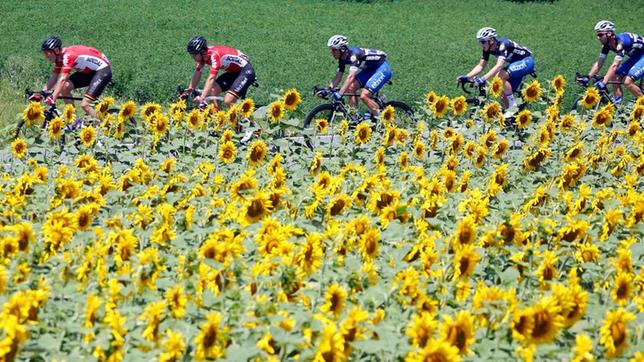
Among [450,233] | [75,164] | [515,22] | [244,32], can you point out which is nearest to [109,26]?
[244,32]

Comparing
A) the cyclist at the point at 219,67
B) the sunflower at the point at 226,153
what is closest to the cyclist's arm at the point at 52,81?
the cyclist at the point at 219,67

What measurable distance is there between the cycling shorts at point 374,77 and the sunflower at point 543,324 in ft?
30.9

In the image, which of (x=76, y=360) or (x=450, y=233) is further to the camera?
(x=450, y=233)

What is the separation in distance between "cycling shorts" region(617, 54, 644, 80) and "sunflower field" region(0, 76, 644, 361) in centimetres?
818

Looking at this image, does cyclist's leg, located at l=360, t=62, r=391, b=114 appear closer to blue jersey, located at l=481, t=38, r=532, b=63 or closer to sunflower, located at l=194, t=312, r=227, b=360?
blue jersey, located at l=481, t=38, r=532, b=63

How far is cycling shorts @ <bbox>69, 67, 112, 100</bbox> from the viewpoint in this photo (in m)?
12.2

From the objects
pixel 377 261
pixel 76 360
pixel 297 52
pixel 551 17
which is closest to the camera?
pixel 76 360

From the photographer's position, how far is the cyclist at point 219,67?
40.0ft

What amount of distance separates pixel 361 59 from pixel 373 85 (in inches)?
17.4

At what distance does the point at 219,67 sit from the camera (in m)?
12.5

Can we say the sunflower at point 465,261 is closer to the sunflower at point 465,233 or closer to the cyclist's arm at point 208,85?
the sunflower at point 465,233

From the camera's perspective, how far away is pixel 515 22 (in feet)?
129

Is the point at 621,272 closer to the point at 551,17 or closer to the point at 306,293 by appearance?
the point at 306,293

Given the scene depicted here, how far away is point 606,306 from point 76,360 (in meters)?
2.26
